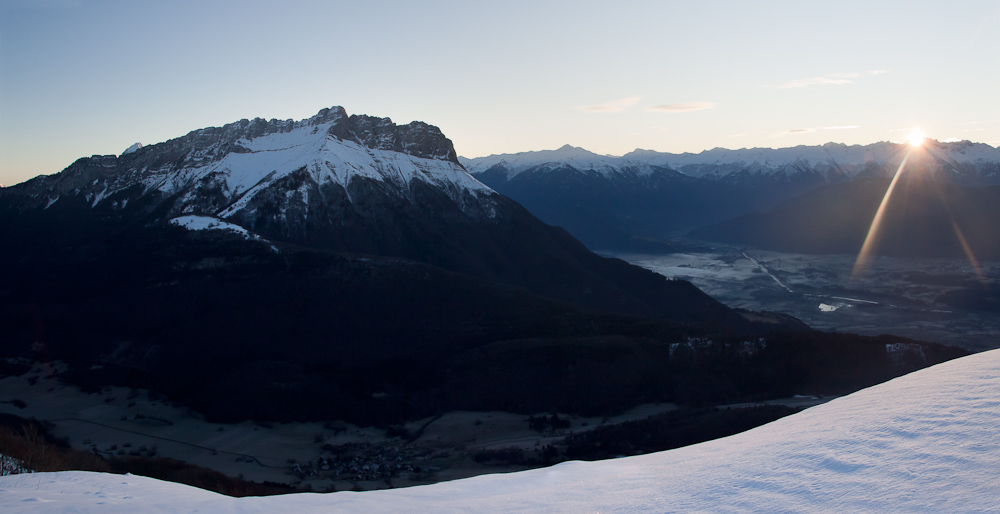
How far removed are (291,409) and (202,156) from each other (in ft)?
358

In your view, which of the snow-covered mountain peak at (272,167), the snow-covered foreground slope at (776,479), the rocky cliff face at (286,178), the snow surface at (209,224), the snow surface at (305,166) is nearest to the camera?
the snow-covered foreground slope at (776,479)

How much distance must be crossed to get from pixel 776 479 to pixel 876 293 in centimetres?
16250

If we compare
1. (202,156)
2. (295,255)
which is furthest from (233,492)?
(202,156)

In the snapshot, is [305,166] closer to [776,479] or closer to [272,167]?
[272,167]

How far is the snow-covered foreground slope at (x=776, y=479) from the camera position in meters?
7.90

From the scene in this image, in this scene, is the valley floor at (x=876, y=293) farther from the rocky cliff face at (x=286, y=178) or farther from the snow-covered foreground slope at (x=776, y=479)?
the snow-covered foreground slope at (x=776, y=479)

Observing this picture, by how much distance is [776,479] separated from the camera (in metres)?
8.88

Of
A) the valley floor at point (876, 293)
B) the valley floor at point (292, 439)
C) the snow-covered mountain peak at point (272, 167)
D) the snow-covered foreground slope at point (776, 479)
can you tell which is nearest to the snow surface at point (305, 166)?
the snow-covered mountain peak at point (272, 167)

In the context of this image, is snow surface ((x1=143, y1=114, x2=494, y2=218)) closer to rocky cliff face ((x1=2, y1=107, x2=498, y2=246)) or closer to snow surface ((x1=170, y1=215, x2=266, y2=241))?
rocky cliff face ((x1=2, y1=107, x2=498, y2=246))

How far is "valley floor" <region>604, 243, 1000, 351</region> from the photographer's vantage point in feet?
361

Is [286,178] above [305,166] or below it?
below

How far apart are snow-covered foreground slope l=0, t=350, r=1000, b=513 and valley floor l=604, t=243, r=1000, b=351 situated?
356 ft

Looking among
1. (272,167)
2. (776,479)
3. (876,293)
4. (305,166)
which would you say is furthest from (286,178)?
(876,293)

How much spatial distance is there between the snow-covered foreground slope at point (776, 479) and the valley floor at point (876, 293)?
356 ft
